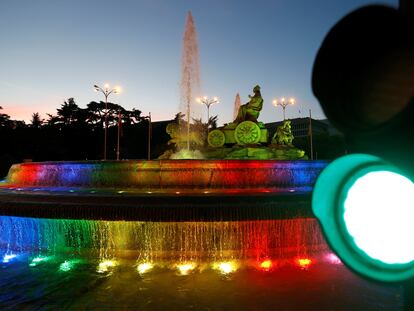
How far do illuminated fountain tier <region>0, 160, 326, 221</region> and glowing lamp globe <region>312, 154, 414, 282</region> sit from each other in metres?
6.13

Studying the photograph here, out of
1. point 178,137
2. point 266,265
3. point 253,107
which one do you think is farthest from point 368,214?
point 178,137

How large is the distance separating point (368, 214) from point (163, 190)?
10.3 m

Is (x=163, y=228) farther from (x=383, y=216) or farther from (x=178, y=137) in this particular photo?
(x=178, y=137)

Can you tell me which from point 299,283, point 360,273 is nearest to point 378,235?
point 360,273

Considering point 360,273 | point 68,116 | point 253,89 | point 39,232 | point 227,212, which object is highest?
point 68,116

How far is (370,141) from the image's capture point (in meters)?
1.02

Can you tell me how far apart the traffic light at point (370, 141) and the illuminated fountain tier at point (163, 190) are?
6152 mm

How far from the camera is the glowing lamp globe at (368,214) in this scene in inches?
39.1

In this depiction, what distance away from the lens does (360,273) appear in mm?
1000

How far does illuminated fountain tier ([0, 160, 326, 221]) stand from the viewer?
7316 millimetres

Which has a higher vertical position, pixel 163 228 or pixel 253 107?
pixel 253 107

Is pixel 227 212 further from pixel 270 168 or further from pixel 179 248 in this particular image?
pixel 270 168

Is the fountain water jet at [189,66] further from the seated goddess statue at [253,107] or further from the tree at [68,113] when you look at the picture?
the tree at [68,113]

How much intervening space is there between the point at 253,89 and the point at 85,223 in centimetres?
1365
